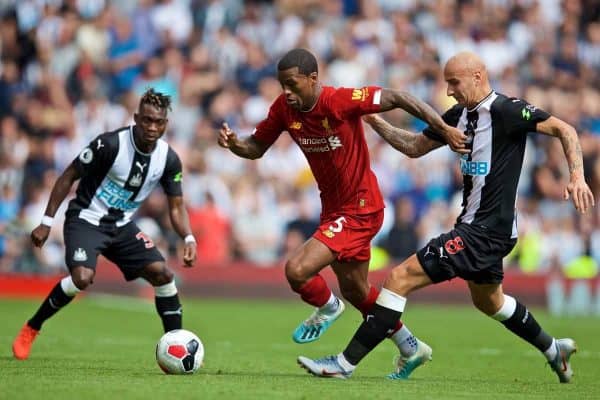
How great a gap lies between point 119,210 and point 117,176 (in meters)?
0.37

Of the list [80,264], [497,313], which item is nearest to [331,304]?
[497,313]

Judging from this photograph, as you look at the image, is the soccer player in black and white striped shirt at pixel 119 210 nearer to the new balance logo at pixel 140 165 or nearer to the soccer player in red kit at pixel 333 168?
the new balance logo at pixel 140 165

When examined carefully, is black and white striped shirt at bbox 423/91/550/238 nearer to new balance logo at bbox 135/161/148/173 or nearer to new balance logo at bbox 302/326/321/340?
new balance logo at bbox 302/326/321/340

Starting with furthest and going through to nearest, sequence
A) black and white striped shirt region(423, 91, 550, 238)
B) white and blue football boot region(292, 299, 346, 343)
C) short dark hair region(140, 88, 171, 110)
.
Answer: short dark hair region(140, 88, 171, 110) < white and blue football boot region(292, 299, 346, 343) < black and white striped shirt region(423, 91, 550, 238)

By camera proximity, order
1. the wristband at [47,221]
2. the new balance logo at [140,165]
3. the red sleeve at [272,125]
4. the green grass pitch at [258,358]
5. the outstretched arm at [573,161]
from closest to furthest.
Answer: the green grass pitch at [258,358] → the outstretched arm at [573,161] → the red sleeve at [272,125] → the wristband at [47,221] → the new balance logo at [140,165]

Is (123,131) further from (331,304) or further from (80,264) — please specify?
(331,304)

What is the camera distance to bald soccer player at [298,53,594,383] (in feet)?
31.2

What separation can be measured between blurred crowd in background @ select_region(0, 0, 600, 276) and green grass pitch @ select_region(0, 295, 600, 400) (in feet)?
5.17

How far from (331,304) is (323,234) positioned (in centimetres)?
82

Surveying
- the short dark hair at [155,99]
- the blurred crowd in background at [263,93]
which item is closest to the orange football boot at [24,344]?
the short dark hair at [155,99]

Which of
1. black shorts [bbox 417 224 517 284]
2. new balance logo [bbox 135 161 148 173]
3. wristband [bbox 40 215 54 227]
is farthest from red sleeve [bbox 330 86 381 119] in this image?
wristband [bbox 40 215 54 227]

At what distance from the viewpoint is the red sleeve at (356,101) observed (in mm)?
9742

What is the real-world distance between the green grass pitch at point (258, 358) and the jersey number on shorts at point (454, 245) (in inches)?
44.0

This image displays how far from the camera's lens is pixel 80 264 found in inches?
441
